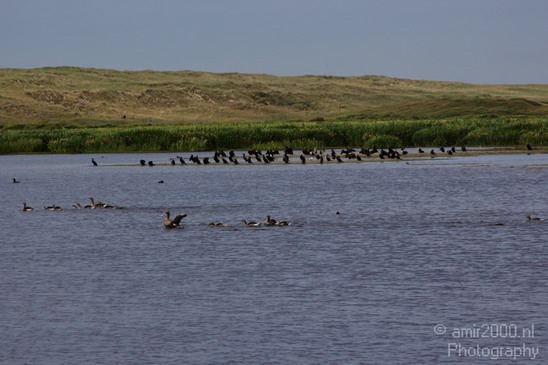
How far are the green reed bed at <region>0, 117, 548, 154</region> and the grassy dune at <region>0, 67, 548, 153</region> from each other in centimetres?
8

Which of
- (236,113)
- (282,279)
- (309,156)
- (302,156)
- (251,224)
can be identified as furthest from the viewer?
(236,113)

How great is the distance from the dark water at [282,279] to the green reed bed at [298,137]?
2744 cm

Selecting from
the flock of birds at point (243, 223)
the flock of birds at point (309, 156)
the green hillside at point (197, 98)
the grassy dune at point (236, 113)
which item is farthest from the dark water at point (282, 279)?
the green hillside at point (197, 98)

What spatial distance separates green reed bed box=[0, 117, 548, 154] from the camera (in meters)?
73.4

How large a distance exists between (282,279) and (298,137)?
54.4 meters

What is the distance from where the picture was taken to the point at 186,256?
2775 centimetres

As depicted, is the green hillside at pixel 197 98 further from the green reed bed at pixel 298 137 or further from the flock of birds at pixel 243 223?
the flock of birds at pixel 243 223

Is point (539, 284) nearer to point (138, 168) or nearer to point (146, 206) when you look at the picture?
point (146, 206)

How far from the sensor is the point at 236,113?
502ft

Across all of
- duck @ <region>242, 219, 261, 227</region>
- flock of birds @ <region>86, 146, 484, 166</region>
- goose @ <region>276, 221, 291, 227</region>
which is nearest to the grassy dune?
→ flock of birds @ <region>86, 146, 484, 166</region>

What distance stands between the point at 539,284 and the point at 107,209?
2169 centimetres

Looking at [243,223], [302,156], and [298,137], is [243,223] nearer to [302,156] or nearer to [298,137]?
[302,156]

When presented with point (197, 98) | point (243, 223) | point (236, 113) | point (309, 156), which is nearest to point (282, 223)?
point (243, 223)

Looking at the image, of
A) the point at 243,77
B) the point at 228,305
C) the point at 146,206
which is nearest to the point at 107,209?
the point at 146,206
